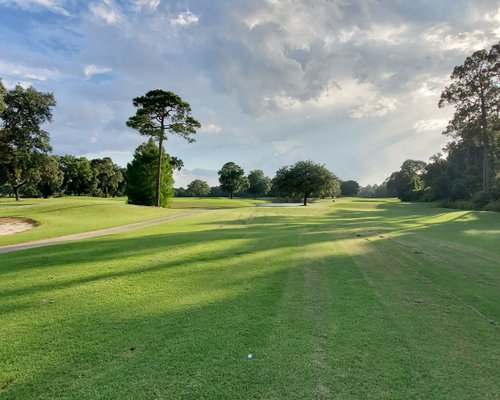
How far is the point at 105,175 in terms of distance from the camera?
3804 inches

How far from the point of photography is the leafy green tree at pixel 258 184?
109562 millimetres

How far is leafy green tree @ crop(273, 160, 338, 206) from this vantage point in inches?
2165

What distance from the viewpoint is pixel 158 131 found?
38.6m

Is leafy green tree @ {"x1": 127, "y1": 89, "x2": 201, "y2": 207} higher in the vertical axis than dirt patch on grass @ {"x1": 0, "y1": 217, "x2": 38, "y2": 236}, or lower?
higher

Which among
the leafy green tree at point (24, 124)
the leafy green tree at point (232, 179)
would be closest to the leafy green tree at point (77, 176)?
the leafy green tree at point (232, 179)

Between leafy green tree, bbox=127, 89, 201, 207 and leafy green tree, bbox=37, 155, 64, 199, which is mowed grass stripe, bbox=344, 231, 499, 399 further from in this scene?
leafy green tree, bbox=37, 155, 64, 199

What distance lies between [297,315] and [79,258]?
6867 millimetres

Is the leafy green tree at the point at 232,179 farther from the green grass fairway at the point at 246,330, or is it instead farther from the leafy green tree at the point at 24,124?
the green grass fairway at the point at 246,330

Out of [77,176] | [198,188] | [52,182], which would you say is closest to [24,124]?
[52,182]

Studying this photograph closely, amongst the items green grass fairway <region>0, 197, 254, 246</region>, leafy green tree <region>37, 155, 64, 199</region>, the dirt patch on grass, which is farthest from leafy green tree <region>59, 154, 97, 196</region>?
the dirt patch on grass

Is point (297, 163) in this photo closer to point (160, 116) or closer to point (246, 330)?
point (160, 116)

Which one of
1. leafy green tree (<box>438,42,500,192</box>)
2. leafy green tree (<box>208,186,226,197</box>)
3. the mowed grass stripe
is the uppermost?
leafy green tree (<box>438,42,500,192</box>)

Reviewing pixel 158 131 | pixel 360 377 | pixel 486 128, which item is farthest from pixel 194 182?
pixel 360 377

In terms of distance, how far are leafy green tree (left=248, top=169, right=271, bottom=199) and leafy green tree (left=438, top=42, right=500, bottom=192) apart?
7084 cm
